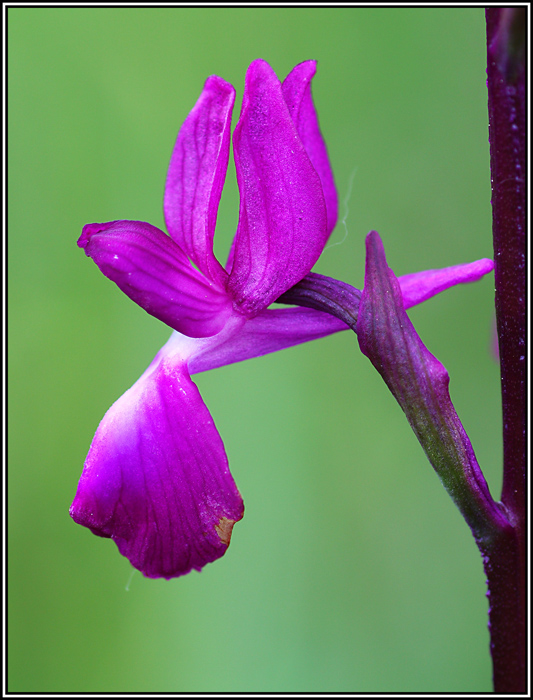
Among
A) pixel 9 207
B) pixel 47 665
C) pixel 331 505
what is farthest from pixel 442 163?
pixel 47 665

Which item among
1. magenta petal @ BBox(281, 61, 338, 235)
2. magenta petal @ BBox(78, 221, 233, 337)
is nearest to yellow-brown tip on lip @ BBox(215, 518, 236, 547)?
magenta petal @ BBox(78, 221, 233, 337)

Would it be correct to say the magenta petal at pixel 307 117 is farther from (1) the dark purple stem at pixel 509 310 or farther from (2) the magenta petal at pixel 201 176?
(1) the dark purple stem at pixel 509 310

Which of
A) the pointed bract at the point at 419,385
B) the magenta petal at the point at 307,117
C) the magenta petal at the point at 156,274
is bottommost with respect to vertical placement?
the pointed bract at the point at 419,385

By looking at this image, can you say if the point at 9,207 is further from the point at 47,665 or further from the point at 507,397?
the point at 507,397

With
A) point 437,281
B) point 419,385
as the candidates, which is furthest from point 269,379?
point 419,385

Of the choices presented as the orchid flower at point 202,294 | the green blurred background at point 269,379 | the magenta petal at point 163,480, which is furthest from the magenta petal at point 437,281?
the green blurred background at point 269,379

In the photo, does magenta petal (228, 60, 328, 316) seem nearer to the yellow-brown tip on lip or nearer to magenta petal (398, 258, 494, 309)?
magenta petal (398, 258, 494, 309)

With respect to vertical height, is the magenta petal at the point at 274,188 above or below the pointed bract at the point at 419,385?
above
